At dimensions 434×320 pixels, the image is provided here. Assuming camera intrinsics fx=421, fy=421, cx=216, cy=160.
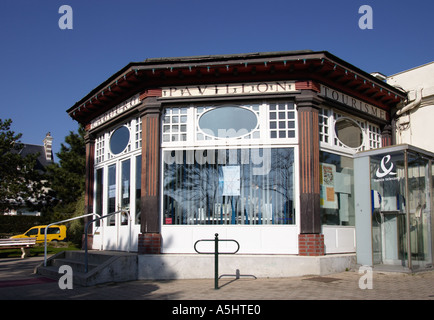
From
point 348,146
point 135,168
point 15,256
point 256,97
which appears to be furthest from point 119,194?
point 15,256

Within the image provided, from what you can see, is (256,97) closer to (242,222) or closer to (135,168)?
(242,222)

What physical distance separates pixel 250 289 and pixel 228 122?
4150 millimetres

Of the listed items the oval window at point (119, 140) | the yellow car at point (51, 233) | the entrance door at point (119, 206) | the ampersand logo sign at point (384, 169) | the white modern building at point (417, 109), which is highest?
the white modern building at point (417, 109)

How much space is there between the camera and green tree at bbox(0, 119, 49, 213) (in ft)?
106

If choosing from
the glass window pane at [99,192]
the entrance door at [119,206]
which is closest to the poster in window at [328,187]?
the entrance door at [119,206]

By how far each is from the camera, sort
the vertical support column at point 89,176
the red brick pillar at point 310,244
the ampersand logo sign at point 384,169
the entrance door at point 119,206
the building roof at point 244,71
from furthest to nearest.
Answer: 1. the vertical support column at point 89,176
2. the entrance door at point 119,206
3. the ampersand logo sign at point 384,169
4. the building roof at point 244,71
5. the red brick pillar at point 310,244

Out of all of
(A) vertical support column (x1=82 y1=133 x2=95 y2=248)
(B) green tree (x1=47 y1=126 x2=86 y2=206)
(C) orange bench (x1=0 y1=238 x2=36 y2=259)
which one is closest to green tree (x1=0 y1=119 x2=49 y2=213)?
(B) green tree (x1=47 y1=126 x2=86 y2=206)

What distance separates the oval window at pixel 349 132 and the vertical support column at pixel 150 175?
15.3ft

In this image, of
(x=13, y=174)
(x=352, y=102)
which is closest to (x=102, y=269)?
(x=352, y=102)

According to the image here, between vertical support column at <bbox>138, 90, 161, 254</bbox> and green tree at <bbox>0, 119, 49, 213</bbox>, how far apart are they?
25785 millimetres

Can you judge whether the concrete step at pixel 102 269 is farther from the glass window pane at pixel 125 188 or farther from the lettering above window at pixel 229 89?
the lettering above window at pixel 229 89

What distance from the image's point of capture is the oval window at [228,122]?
10.2 m

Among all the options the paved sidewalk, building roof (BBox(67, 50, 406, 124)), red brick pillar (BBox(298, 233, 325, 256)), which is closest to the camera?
the paved sidewalk

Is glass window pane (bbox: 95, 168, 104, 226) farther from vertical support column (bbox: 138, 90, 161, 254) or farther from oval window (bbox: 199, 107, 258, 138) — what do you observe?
oval window (bbox: 199, 107, 258, 138)
